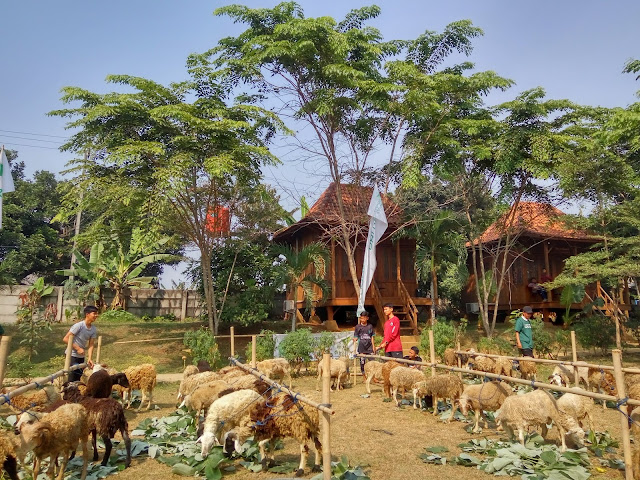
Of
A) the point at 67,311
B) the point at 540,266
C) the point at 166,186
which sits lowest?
the point at 67,311

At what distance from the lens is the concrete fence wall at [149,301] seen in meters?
22.7

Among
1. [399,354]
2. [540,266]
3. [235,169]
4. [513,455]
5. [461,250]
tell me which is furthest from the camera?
[540,266]

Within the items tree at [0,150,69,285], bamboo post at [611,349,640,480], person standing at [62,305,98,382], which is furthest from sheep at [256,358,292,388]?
tree at [0,150,69,285]

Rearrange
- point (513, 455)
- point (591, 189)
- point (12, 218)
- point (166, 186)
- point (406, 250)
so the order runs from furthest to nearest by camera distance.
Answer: point (12, 218)
point (406, 250)
point (591, 189)
point (166, 186)
point (513, 455)

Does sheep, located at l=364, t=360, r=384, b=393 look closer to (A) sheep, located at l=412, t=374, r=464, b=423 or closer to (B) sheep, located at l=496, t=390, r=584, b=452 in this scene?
(A) sheep, located at l=412, t=374, r=464, b=423

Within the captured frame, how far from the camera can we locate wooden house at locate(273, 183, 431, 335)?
20.2 metres

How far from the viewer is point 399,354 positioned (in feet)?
38.4

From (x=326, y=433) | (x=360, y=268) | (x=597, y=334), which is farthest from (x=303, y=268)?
(x=326, y=433)

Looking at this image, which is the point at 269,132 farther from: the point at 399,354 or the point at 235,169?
the point at 399,354

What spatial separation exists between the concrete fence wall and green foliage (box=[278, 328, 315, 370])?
12.4 m

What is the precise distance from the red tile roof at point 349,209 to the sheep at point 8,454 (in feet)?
43.6

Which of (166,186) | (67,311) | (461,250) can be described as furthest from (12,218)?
(461,250)

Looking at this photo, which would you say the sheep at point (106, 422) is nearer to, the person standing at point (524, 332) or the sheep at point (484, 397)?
the sheep at point (484, 397)

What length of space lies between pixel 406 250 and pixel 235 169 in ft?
34.9
